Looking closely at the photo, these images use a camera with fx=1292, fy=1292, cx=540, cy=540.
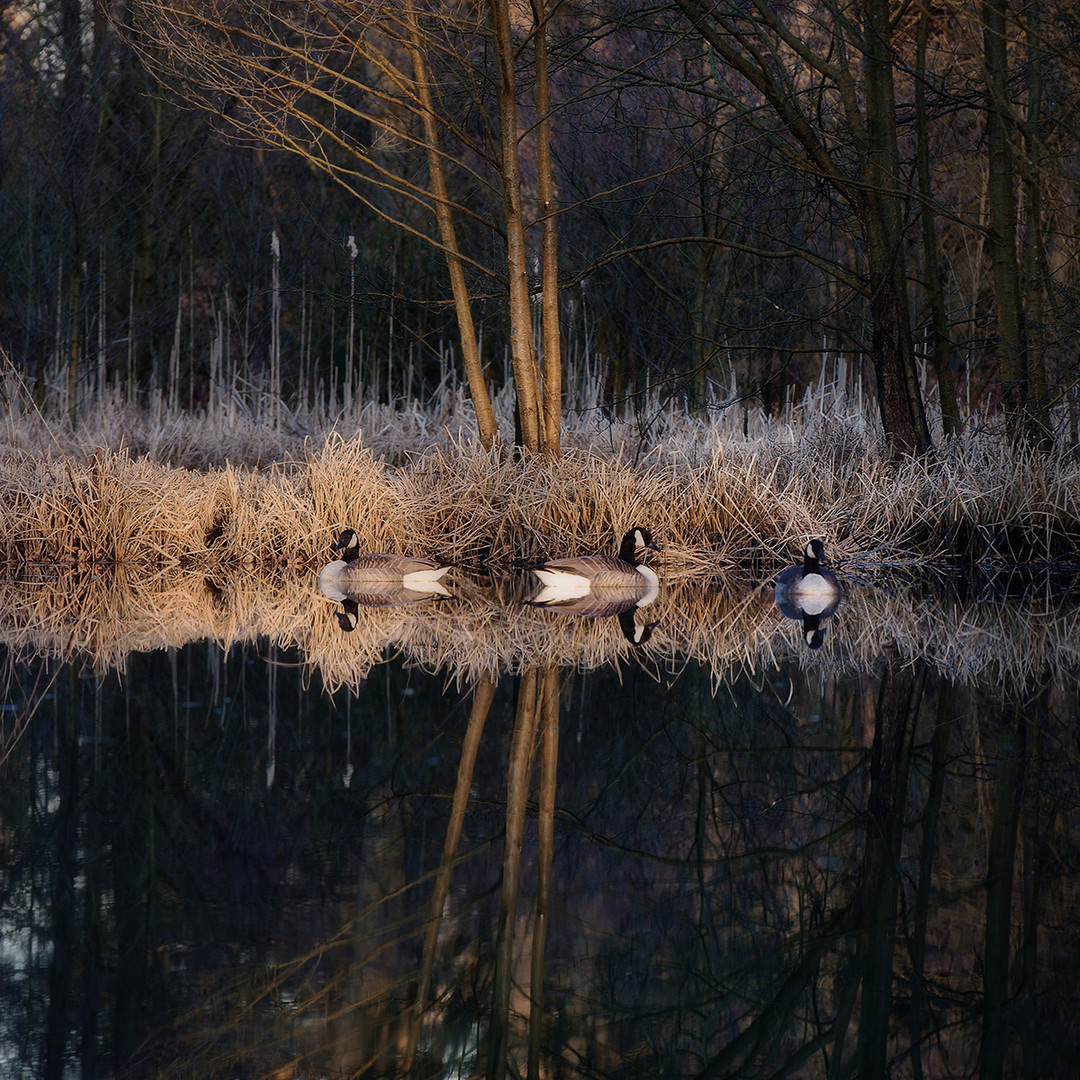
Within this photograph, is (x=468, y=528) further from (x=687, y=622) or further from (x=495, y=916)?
(x=495, y=916)

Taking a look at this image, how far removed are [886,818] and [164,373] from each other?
745 inches

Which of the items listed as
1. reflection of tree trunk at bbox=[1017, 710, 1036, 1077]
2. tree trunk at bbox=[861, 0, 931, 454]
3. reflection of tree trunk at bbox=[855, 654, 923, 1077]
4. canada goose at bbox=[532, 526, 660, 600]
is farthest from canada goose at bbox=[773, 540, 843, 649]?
reflection of tree trunk at bbox=[1017, 710, 1036, 1077]

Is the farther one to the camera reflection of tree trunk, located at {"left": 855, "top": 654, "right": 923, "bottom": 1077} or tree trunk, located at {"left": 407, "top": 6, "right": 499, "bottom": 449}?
tree trunk, located at {"left": 407, "top": 6, "right": 499, "bottom": 449}

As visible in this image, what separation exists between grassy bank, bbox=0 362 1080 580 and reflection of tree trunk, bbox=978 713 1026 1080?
5.74 metres

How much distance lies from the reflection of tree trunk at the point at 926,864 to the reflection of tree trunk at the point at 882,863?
47mm

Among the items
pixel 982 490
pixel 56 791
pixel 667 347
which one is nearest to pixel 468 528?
pixel 982 490

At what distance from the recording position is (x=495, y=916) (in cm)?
269

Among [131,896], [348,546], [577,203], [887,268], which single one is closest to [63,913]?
[131,896]

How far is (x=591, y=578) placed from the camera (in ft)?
27.7

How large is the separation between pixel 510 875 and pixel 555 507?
695 cm

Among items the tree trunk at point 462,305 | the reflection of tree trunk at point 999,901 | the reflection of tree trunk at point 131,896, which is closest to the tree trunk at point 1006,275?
the tree trunk at point 462,305

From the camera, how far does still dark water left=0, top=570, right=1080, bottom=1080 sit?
7.23ft

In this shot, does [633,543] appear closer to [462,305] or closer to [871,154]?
[462,305]

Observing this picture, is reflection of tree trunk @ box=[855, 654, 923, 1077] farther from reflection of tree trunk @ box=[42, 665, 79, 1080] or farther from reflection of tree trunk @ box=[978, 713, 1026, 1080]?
reflection of tree trunk @ box=[42, 665, 79, 1080]
